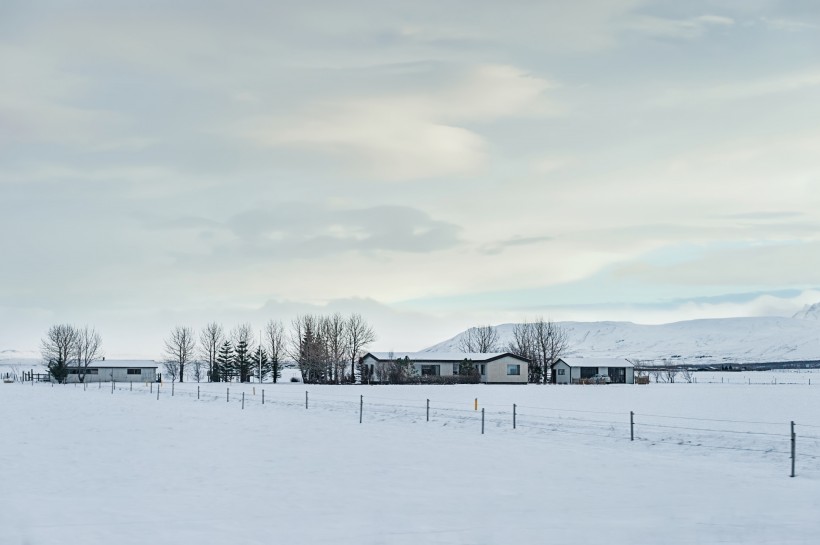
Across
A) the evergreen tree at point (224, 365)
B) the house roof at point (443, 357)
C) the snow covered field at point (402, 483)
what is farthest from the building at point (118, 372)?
the snow covered field at point (402, 483)

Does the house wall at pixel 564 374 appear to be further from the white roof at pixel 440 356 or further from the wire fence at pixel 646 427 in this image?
the wire fence at pixel 646 427

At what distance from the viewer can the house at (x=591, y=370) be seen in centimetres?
11438

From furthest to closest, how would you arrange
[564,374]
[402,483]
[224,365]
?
[224,365]
[564,374]
[402,483]

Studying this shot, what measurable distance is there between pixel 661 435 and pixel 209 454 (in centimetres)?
1764

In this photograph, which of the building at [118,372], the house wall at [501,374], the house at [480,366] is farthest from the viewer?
the building at [118,372]

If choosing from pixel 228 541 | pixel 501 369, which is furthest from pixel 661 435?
pixel 501 369

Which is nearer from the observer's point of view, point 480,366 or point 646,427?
point 646,427

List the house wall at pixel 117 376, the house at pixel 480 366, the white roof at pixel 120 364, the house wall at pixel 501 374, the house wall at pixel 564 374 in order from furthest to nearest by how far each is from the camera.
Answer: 1. the white roof at pixel 120 364
2. the house wall at pixel 117 376
3. the house wall at pixel 564 374
4. the house at pixel 480 366
5. the house wall at pixel 501 374

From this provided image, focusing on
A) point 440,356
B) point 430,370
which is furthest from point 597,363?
point 430,370

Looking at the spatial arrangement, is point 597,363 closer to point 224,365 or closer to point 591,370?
point 591,370

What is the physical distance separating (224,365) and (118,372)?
16821 millimetres

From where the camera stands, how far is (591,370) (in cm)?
11494

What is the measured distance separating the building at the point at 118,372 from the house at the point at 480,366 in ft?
127

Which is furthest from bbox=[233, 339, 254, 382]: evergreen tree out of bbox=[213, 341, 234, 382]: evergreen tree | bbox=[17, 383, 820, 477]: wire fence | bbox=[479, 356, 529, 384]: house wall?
bbox=[17, 383, 820, 477]: wire fence
